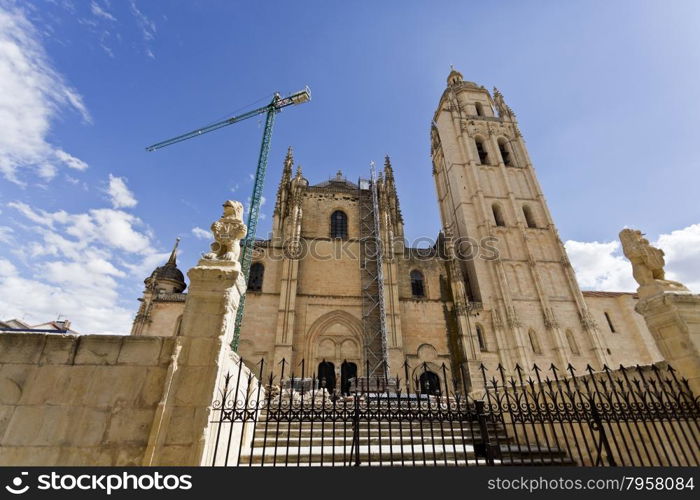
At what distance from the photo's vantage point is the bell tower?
20.2 m

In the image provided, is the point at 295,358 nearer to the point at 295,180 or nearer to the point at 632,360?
the point at 295,180

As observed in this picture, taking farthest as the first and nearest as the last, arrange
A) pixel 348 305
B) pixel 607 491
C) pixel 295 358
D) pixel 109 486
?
pixel 348 305 → pixel 295 358 → pixel 607 491 → pixel 109 486

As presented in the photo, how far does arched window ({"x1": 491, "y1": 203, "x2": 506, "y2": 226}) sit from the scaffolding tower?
9642 mm

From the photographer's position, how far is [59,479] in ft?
9.27

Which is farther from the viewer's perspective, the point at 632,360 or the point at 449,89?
the point at 449,89

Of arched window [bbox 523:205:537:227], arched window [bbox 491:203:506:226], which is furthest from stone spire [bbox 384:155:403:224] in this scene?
arched window [bbox 523:205:537:227]

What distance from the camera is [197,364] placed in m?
3.60

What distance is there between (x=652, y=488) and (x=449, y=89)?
35948 millimetres

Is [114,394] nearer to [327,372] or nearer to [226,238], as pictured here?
[226,238]

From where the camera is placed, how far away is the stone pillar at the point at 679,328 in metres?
4.38

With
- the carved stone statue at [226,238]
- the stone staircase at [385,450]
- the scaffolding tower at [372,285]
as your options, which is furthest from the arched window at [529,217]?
the carved stone statue at [226,238]

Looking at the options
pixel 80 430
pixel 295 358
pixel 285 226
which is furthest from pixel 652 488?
pixel 285 226
